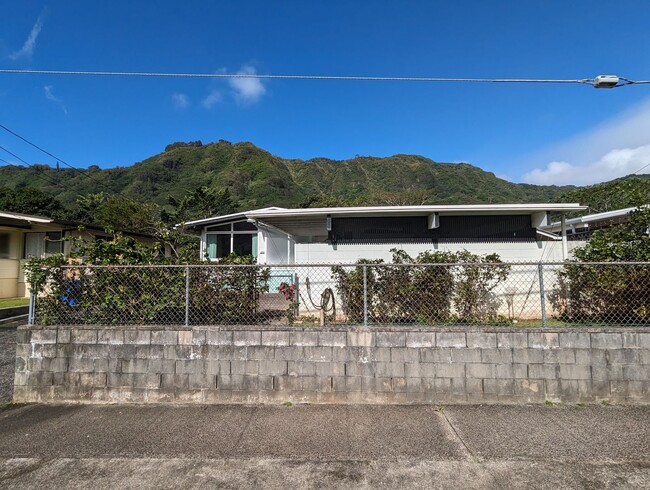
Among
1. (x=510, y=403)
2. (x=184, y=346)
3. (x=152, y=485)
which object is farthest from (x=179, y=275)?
(x=510, y=403)

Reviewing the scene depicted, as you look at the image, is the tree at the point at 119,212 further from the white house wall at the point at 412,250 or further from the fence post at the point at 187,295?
the fence post at the point at 187,295

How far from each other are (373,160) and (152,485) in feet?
213

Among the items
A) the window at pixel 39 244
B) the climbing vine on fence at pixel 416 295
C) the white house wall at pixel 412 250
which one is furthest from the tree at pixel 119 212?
the climbing vine on fence at pixel 416 295

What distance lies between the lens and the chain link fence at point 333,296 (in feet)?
14.2

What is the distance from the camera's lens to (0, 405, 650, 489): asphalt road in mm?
2572

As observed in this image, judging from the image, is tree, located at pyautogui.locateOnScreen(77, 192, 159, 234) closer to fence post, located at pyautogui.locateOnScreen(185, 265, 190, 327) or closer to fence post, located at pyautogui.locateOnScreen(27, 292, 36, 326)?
fence post, located at pyautogui.locateOnScreen(27, 292, 36, 326)

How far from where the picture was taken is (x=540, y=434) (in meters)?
3.15

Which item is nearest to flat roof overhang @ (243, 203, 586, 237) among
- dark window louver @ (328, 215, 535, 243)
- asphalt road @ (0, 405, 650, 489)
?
dark window louver @ (328, 215, 535, 243)

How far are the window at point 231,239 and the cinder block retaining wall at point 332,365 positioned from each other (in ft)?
26.2

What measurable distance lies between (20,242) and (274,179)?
38981 millimetres

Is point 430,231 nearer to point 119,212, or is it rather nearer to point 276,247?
point 276,247

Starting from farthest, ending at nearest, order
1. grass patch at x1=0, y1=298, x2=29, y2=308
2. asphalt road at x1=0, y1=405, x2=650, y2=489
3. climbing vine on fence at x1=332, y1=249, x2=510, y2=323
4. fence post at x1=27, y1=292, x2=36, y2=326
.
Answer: grass patch at x1=0, y1=298, x2=29, y2=308 → climbing vine on fence at x1=332, y1=249, x2=510, y2=323 → fence post at x1=27, y1=292, x2=36, y2=326 → asphalt road at x1=0, y1=405, x2=650, y2=489

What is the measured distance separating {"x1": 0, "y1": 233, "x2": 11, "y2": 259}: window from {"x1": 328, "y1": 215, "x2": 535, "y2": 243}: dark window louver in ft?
37.7

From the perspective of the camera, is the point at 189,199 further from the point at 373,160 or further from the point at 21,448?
the point at 373,160
